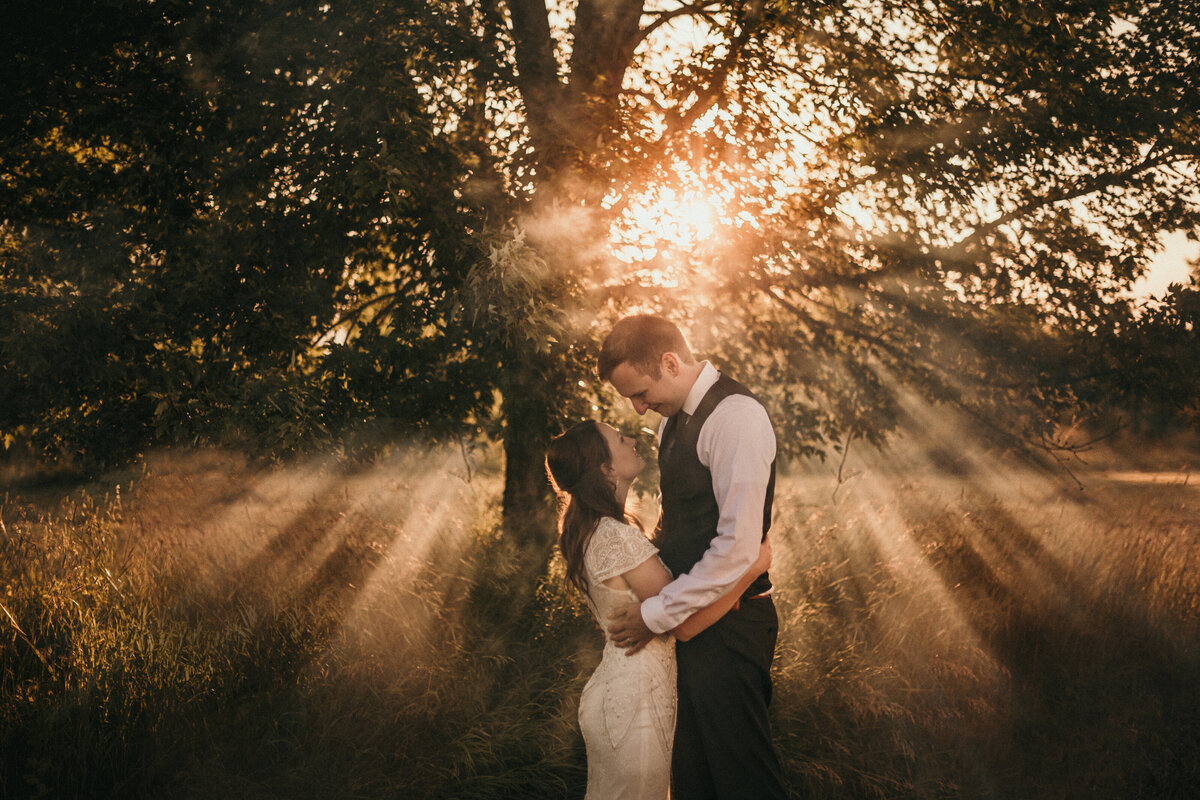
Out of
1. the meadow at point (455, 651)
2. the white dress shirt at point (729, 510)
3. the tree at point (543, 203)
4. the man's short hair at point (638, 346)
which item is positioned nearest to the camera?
the white dress shirt at point (729, 510)

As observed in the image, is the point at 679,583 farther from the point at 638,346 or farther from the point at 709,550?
the point at 638,346

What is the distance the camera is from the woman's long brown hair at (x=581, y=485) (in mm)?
2916

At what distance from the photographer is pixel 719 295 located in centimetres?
643

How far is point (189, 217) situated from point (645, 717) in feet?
15.4

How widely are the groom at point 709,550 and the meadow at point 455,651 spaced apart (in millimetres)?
1773

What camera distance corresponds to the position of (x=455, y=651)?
4.86m

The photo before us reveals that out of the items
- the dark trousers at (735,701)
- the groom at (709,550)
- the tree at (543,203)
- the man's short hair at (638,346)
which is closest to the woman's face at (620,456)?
the groom at (709,550)

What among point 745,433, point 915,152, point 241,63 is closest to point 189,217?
point 241,63

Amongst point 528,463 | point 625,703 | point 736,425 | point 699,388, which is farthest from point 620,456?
point 528,463

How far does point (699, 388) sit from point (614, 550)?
2.29 feet

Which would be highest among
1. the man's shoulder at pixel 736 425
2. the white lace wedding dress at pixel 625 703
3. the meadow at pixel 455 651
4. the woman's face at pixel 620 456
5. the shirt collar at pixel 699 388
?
the shirt collar at pixel 699 388

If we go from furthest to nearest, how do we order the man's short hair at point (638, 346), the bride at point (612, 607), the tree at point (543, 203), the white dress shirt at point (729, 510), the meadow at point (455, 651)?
the tree at point (543, 203) → the meadow at point (455, 651) → the man's short hair at point (638, 346) → the bride at point (612, 607) → the white dress shirt at point (729, 510)

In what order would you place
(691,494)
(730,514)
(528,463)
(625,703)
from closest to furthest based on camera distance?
(730,514)
(625,703)
(691,494)
(528,463)

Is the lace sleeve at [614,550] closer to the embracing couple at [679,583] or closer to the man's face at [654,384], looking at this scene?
the embracing couple at [679,583]
